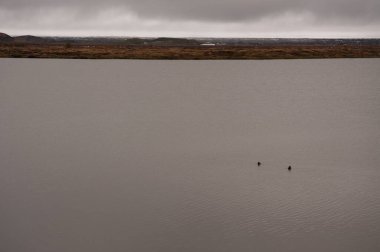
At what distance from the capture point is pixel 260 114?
13.9 m

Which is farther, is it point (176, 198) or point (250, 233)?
point (176, 198)

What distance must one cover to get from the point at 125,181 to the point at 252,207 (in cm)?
220

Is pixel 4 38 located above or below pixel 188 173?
below

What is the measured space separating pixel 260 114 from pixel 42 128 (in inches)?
227

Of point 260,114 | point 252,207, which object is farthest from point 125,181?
point 260,114

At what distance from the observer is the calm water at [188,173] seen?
6039 mm

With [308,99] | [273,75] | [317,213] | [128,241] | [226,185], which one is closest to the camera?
[128,241]

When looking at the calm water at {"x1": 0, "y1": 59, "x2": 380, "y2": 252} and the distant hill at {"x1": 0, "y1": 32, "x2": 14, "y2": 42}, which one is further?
the distant hill at {"x1": 0, "y1": 32, "x2": 14, "y2": 42}

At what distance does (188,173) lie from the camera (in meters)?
8.46

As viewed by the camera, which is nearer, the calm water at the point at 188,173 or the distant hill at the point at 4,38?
the calm water at the point at 188,173

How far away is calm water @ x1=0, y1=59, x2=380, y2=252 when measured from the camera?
19.8 ft

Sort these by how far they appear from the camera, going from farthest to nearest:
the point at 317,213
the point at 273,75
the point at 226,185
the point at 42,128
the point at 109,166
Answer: the point at 273,75
the point at 42,128
the point at 109,166
the point at 226,185
the point at 317,213

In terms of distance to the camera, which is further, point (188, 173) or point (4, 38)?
point (4, 38)

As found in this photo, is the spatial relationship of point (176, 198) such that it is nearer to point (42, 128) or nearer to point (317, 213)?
point (317, 213)
